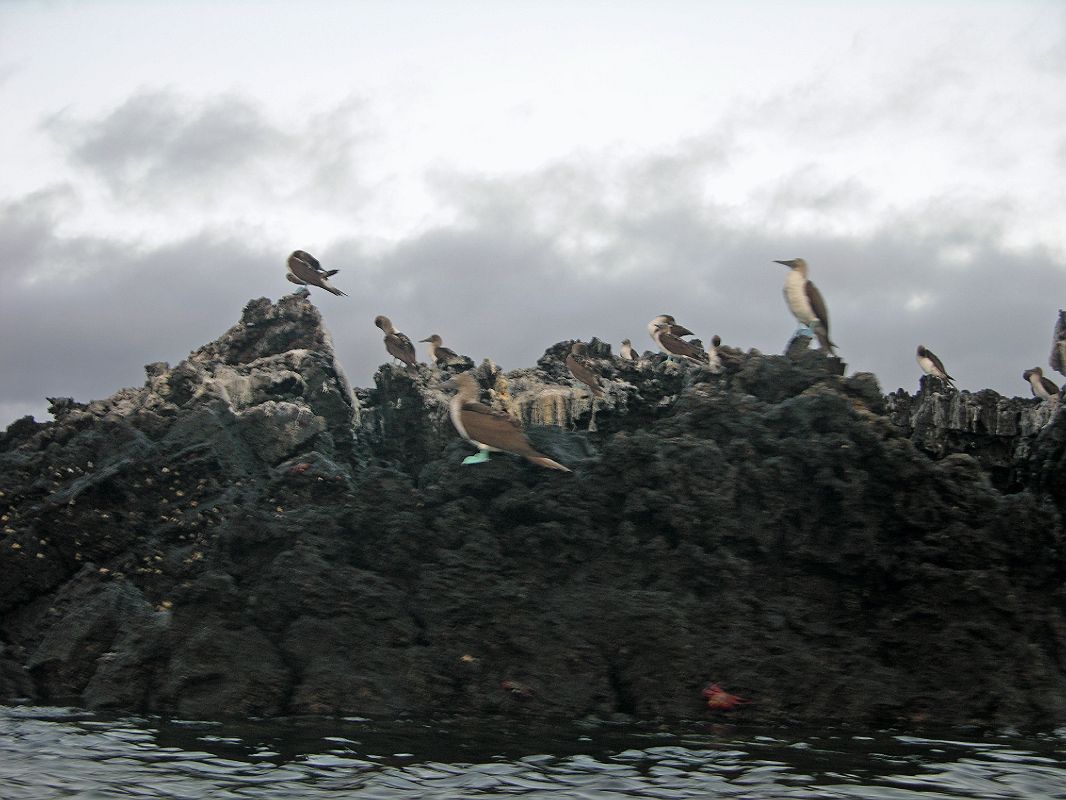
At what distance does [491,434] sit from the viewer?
14211 mm

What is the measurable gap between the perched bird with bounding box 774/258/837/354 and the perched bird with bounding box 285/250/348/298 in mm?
12603

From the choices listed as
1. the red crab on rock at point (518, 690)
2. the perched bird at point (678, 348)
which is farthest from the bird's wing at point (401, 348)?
the red crab on rock at point (518, 690)

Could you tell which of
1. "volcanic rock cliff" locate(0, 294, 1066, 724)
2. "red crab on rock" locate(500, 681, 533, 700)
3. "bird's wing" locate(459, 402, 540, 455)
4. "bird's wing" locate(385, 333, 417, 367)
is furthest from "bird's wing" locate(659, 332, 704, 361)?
"red crab on rock" locate(500, 681, 533, 700)

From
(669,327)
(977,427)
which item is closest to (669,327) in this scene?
(669,327)

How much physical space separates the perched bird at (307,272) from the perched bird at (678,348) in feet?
27.8

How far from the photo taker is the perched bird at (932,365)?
30141 millimetres

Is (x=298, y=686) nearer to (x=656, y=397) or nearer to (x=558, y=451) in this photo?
(x=558, y=451)

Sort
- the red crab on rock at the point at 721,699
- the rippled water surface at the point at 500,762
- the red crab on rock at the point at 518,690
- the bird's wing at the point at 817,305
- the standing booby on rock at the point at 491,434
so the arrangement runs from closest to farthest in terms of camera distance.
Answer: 1. the rippled water surface at the point at 500,762
2. the red crab on rock at the point at 721,699
3. the red crab on rock at the point at 518,690
4. the standing booby on rock at the point at 491,434
5. the bird's wing at the point at 817,305

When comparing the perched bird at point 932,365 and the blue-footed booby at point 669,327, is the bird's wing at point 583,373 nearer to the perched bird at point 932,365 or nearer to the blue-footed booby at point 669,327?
the blue-footed booby at point 669,327

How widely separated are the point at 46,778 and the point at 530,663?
4.98 meters

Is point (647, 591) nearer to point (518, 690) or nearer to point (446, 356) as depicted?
point (518, 690)

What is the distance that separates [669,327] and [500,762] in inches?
587

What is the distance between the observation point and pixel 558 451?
1500cm

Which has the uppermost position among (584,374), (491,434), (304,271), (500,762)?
(304,271)
